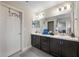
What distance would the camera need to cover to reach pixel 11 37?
379 centimetres

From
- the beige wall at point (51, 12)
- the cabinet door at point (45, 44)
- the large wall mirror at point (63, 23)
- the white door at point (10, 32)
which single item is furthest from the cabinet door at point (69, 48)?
the white door at point (10, 32)

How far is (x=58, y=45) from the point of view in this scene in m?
3.31

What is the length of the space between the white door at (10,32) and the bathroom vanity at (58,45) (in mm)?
998

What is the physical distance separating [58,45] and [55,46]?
208mm

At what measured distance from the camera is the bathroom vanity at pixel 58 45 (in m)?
2.70

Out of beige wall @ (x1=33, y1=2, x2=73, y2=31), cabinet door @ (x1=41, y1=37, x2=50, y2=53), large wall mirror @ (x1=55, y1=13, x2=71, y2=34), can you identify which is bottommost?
cabinet door @ (x1=41, y1=37, x2=50, y2=53)

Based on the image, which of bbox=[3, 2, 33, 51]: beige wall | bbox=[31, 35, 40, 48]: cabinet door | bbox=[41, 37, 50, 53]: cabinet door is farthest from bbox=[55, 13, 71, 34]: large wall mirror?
bbox=[3, 2, 33, 51]: beige wall

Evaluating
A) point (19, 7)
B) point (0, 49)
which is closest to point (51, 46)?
point (0, 49)

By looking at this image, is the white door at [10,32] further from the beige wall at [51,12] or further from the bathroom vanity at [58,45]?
the beige wall at [51,12]

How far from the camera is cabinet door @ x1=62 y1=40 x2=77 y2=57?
A: 8.75 ft

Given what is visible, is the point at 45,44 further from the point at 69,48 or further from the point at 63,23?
the point at 69,48

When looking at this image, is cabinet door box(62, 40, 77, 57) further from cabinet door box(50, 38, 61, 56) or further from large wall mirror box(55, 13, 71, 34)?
large wall mirror box(55, 13, 71, 34)

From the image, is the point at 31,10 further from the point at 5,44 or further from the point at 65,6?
the point at 5,44

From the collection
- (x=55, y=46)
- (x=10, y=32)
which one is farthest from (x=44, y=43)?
(x=10, y=32)
